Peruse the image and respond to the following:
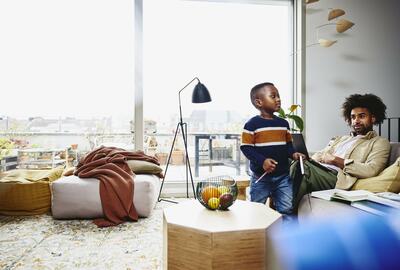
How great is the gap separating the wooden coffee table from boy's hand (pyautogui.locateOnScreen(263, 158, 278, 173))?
0.47 meters

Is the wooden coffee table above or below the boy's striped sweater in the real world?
below

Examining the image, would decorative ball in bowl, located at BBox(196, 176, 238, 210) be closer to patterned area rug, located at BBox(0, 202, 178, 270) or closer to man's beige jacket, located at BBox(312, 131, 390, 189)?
patterned area rug, located at BBox(0, 202, 178, 270)

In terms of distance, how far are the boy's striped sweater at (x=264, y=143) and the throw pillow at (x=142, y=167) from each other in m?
1.31

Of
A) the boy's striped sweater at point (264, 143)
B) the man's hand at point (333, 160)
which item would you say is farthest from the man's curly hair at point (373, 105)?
the boy's striped sweater at point (264, 143)

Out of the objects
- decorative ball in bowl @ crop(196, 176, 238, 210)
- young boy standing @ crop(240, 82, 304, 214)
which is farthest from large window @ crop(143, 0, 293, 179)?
decorative ball in bowl @ crop(196, 176, 238, 210)

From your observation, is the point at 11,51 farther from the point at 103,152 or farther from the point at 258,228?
the point at 258,228

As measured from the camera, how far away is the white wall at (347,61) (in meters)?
3.65

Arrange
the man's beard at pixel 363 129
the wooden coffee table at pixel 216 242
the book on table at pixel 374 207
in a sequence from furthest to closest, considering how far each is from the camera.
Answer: the man's beard at pixel 363 129, the book on table at pixel 374 207, the wooden coffee table at pixel 216 242

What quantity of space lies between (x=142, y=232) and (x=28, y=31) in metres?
2.92

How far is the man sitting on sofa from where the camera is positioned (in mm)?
2039

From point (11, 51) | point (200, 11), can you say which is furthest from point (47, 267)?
point (200, 11)

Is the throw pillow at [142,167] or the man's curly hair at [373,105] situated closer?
the man's curly hair at [373,105]

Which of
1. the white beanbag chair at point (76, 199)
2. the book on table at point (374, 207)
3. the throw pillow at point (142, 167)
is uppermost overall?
the throw pillow at point (142, 167)

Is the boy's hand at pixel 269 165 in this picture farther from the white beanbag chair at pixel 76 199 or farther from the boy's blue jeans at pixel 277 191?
the white beanbag chair at pixel 76 199
